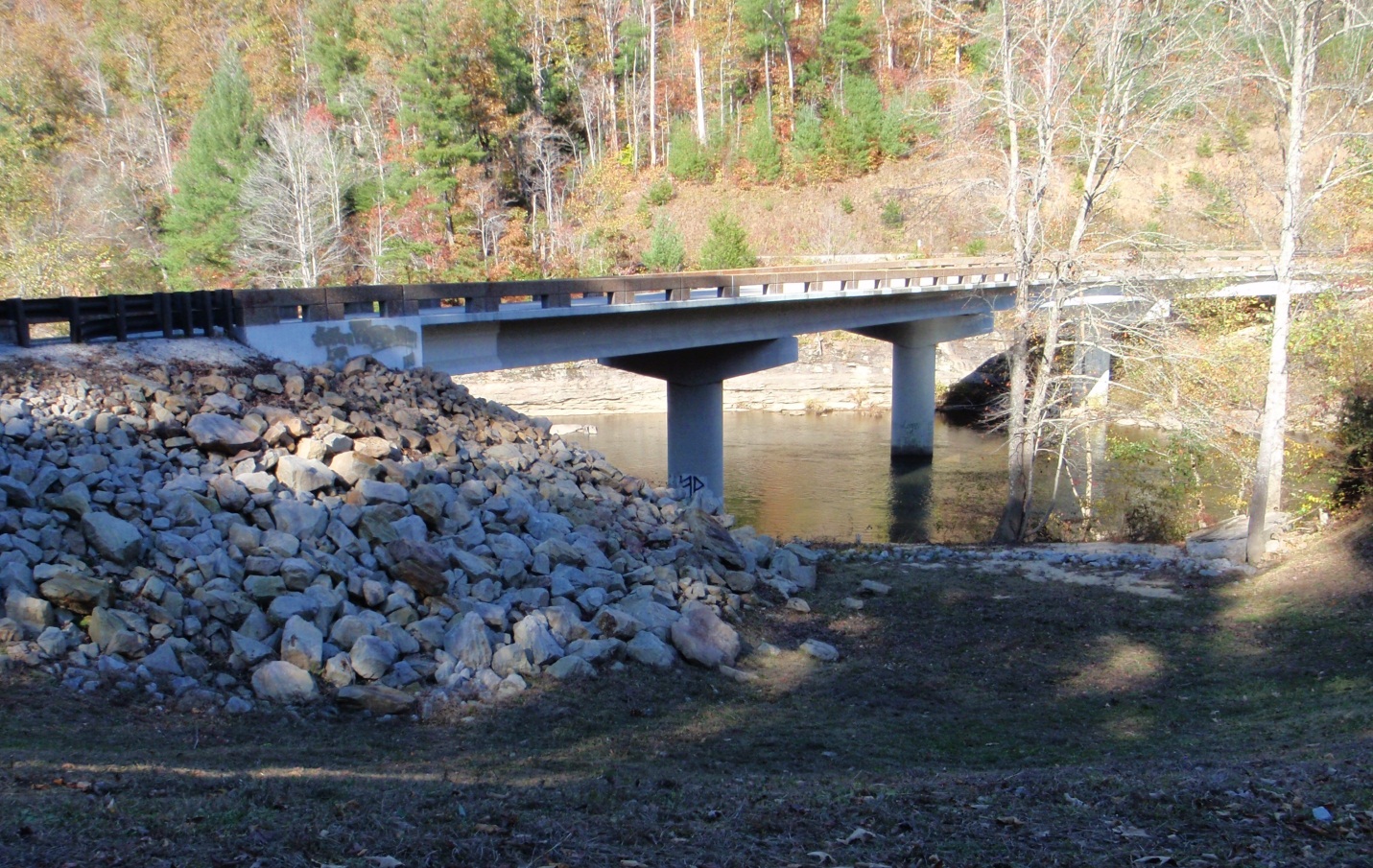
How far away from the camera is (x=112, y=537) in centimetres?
977

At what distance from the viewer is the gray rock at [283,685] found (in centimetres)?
904

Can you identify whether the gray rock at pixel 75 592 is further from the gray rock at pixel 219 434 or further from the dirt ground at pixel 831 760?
the gray rock at pixel 219 434

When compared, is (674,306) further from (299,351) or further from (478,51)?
(478,51)

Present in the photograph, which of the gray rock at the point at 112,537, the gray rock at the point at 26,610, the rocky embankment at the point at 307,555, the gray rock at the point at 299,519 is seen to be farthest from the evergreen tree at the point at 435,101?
the gray rock at the point at 26,610

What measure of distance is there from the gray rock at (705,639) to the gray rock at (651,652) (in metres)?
0.23

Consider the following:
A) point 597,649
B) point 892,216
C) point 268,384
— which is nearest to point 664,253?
point 892,216

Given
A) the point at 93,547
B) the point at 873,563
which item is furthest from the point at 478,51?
the point at 93,547

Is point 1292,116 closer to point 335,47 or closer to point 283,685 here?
point 283,685

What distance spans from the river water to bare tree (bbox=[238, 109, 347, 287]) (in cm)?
1220

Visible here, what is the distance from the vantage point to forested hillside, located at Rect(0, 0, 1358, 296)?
41.5m

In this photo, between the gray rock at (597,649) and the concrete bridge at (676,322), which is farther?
the concrete bridge at (676,322)

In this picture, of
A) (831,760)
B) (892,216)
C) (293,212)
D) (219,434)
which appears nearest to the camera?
(831,760)

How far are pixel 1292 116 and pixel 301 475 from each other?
15016 mm

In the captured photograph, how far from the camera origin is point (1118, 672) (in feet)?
37.6
